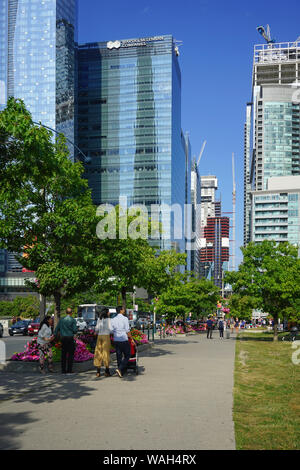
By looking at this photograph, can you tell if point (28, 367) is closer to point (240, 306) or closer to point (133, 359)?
point (133, 359)

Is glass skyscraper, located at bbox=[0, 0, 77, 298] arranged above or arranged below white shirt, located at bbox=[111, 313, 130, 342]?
above

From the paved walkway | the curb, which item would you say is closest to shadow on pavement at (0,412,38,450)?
the paved walkway

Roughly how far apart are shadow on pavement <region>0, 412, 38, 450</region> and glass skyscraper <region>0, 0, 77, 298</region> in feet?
476

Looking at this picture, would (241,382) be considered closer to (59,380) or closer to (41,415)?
(59,380)

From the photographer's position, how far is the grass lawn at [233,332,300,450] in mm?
7168

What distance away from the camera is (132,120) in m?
159

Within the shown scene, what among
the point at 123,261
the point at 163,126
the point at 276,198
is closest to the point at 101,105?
the point at 163,126

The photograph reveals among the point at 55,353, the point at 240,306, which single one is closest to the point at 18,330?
the point at 240,306

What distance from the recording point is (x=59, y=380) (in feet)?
44.0

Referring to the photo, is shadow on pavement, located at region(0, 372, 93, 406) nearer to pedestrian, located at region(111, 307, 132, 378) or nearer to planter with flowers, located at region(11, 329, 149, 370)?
planter with flowers, located at region(11, 329, 149, 370)

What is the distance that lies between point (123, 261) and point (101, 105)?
149840 mm

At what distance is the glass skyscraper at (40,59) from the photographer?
493 feet

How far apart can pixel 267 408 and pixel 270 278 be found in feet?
86.3
